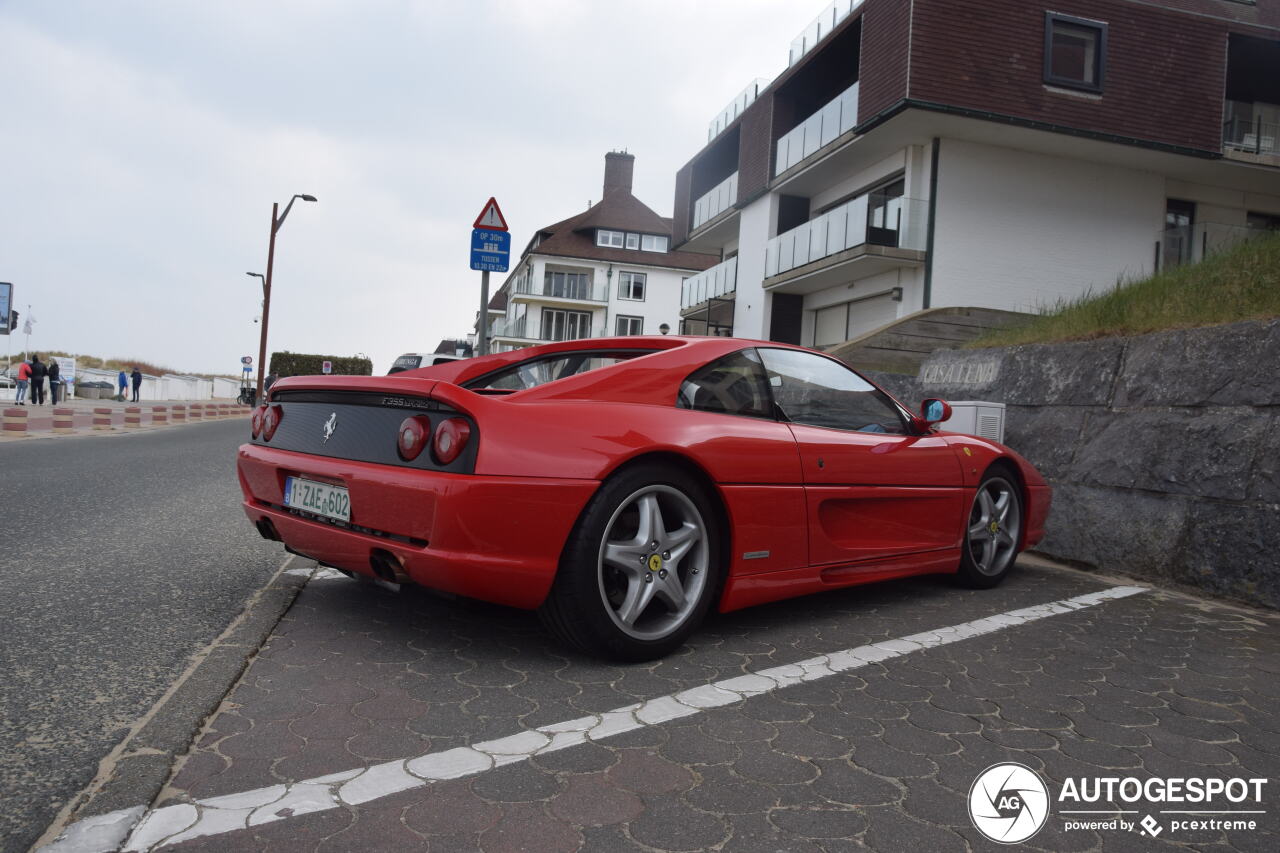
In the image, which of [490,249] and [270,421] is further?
[490,249]

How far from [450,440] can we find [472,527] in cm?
31

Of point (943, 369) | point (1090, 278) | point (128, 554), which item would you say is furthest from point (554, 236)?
point (128, 554)

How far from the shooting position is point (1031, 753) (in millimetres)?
2461

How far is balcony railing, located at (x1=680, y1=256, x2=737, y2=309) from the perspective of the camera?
1004 inches

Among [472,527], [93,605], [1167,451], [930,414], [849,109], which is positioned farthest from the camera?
[849,109]

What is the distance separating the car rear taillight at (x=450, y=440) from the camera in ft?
9.37

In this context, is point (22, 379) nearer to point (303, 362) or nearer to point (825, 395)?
point (825, 395)

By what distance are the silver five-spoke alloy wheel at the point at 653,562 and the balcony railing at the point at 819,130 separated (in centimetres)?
1637

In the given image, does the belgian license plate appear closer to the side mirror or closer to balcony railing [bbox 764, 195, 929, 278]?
the side mirror

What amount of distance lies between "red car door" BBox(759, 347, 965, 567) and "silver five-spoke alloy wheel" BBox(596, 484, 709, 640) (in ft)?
2.14

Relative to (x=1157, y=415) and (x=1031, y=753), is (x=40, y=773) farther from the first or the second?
(x=1157, y=415)

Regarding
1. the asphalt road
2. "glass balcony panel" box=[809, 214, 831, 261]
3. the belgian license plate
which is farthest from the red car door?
"glass balcony panel" box=[809, 214, 831, 261]

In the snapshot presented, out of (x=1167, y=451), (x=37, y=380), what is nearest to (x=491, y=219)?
(x=1167, y=451)

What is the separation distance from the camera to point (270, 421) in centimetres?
373
